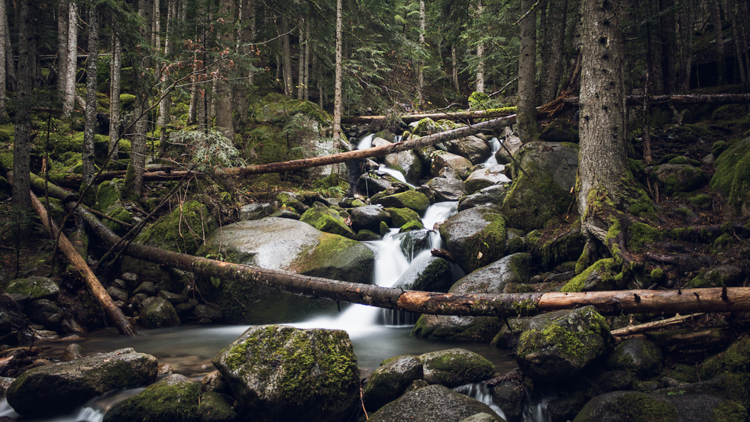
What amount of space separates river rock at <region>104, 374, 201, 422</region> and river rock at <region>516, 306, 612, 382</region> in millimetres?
3718

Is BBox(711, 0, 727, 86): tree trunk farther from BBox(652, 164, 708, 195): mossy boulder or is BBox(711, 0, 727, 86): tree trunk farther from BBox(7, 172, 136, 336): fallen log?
BBox(7, 172, 136, 336): fallen log

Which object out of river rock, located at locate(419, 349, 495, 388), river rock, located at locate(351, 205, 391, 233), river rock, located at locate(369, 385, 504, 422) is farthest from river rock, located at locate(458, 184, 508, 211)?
river rock, located at locate(369, 385, 504, 422)

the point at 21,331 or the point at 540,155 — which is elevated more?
the point at 540,155

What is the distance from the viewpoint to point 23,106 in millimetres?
7195

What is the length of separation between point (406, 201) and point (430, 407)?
9.34 metres

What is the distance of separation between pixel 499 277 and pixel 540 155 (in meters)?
3.45

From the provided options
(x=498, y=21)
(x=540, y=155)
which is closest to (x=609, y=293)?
(x=540, y=155)

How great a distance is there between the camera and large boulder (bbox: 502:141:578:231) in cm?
853

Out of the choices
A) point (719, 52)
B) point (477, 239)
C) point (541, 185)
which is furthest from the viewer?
point (719, 52)

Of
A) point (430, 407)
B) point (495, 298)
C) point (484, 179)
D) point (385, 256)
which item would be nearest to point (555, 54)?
point (484, 179)

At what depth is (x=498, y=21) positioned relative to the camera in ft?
68.2

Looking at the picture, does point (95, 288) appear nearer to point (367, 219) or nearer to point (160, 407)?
point (160, 407)

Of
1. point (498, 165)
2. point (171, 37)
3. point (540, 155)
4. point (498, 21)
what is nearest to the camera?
point (540, 155)

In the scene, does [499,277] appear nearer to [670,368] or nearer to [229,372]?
[670,368]
